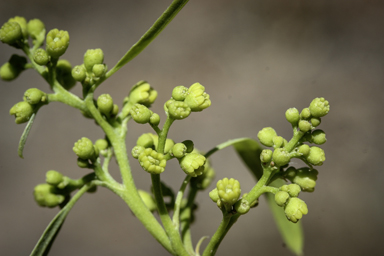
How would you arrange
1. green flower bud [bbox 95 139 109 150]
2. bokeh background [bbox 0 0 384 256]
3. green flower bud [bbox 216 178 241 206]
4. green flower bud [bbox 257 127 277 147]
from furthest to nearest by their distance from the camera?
bokeh background [bbox 0 0 384 256], green flower bud [bbox 95 139 109 150], green flower bud [bbox 257 127 277 147], green flower bud [bbox 216 178 241 206]

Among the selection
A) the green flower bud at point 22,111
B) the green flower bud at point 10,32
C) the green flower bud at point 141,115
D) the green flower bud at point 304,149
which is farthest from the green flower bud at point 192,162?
the green flower bud at point 10,32

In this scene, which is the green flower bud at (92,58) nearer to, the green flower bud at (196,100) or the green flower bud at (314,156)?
the green flower bud at (196,100)

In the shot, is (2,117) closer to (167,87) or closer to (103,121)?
(167,87)

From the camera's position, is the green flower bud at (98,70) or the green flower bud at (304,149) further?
the green flower bud at (98,70)

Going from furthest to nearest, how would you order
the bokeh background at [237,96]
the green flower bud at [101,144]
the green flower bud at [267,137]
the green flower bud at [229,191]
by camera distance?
1. the bokeh background at [237,96]
2. the green flower bud at [101,144]
3. the green flower bud at [267,137]
4. the green flower bud at [229,191]

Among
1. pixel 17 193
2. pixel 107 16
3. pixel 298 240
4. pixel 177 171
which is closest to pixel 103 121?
pixel 298 240

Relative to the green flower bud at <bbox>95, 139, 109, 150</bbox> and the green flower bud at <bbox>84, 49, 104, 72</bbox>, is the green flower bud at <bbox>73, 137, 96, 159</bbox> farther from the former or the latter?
the green flower bud at <bbox>84, 49, 104, 72</bbox>

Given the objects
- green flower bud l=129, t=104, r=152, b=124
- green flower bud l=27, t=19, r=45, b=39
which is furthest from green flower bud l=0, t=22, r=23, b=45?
green flower bud l=129, t=104, r=152, b=124
